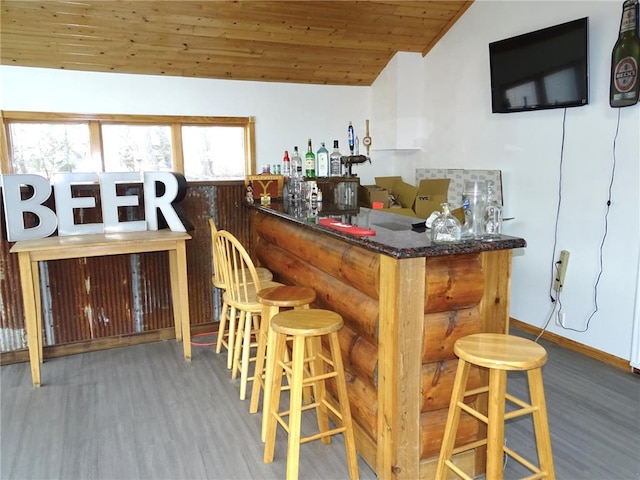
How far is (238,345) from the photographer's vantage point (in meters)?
2.83

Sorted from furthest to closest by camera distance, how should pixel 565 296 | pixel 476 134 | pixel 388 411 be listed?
pixel 476 134 < pixel 565 296 < pixel 388 411

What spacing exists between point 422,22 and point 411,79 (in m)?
0.69

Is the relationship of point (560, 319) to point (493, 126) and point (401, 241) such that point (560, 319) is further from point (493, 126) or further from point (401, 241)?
point (401, 241)

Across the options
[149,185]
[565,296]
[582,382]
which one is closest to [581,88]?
[565,296]

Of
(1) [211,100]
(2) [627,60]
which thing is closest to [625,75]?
(2) [627,60]

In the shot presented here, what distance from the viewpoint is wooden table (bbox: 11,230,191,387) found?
2.71 metres

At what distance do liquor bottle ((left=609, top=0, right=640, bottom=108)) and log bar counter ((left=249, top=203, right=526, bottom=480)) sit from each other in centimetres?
179

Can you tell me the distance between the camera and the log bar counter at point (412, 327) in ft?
5.72

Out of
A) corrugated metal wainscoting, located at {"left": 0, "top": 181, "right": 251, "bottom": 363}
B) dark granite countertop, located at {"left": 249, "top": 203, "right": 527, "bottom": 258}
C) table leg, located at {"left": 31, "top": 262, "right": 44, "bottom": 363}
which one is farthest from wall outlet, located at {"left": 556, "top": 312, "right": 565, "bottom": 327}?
table leg, located at {"left": 31, "top": 262, "right": 44, "bottom": 363}

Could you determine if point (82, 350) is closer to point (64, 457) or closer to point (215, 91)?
point (64, 457)

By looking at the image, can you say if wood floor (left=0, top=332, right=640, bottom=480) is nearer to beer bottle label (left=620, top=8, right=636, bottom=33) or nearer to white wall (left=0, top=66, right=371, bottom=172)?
beer bottle label (left=620, top=8, right=636, bottom=33)

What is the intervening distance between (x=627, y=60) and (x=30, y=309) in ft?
12.8

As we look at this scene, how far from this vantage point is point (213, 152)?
211 inches

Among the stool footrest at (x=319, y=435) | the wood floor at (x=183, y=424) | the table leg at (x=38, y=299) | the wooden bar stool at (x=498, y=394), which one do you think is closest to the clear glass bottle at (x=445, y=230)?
the wooden bar stool at (x=498, y=394)
